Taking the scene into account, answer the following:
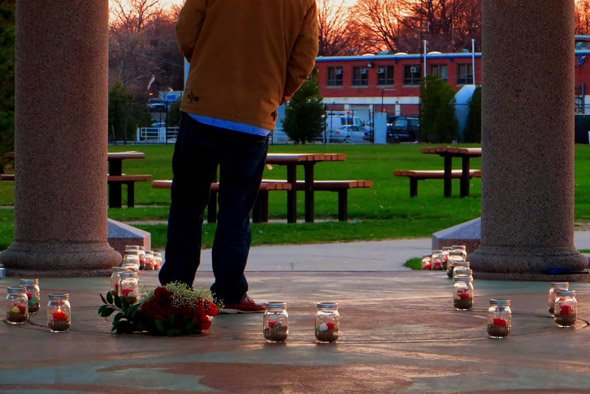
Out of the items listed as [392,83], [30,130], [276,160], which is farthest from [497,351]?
[392,83]

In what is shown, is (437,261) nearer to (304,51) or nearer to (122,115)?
(304,51)

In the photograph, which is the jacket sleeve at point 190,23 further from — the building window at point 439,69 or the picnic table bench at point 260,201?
the building window at point 439,69

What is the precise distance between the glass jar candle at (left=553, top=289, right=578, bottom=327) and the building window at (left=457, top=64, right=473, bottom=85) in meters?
88.6

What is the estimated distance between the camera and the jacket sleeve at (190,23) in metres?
7.88

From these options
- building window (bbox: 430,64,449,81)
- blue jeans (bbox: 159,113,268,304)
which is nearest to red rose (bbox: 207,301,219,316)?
blue jeans (bbox: 159,113,268,304)

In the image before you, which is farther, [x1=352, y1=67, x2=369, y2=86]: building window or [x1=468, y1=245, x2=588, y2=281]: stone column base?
[x1=352, y1=67, x2=369, y2=86]: building window

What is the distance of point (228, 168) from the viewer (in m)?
8.04

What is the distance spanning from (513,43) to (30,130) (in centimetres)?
354

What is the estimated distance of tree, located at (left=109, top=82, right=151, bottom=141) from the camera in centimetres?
6706

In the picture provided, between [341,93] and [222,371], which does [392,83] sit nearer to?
[341,93]

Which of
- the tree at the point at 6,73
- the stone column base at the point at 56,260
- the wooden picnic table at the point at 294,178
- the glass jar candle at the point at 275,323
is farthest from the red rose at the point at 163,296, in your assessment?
the tree at the point at 6,73

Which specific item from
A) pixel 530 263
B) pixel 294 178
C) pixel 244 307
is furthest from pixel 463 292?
pixel 294 178

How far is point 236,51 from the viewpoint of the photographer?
789 cm

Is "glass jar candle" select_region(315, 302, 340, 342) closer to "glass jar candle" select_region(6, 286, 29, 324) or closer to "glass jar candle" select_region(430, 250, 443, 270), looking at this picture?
"glass jar candle" select_region(6, 286, 29, 324)
